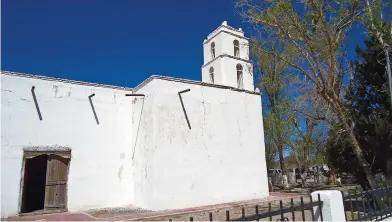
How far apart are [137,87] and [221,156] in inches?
191

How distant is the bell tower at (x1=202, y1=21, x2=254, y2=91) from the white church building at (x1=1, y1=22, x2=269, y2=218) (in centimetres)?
97

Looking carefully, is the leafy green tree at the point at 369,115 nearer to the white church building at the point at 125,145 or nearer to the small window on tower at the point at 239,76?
the white church building at the point at 125,145

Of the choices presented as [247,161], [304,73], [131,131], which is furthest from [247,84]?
[131,131]

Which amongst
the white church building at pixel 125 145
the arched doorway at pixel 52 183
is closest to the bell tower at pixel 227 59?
the white church building at pixel 125 145

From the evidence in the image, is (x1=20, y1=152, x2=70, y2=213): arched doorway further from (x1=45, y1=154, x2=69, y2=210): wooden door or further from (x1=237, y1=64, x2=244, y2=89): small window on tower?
(x1=237, y1=64, x2=244, y2=89): small window on tower

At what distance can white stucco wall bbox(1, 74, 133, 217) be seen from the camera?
10406 millimetres

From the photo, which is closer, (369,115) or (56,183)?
(369,115)

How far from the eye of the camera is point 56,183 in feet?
36.3

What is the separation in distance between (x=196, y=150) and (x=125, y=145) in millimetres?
3198

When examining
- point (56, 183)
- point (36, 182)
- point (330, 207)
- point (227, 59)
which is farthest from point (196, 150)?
point (36, 182)

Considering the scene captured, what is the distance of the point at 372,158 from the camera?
32.4 ft

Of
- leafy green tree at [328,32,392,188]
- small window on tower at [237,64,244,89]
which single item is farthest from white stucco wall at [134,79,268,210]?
leafy green tree at [328,32,392,188]

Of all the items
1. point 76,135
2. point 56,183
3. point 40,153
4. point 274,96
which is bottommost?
point 56,183

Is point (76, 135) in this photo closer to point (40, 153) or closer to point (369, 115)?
point (40, 153)
